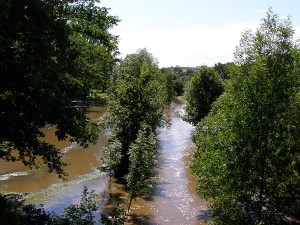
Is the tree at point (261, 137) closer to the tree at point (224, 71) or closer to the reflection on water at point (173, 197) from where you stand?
the tree at point (224, 71)

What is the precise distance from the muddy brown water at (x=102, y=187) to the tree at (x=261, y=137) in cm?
804

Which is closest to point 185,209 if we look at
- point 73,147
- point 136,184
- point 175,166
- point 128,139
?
point 136,184

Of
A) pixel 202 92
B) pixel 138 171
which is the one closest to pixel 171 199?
pixel 138 171

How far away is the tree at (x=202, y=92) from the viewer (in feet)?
138

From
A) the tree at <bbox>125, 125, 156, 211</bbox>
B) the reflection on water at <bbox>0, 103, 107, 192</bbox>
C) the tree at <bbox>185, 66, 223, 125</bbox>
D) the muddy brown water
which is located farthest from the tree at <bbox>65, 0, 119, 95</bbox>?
the tree at <bbox>185, 66, 223, 125</bbox>

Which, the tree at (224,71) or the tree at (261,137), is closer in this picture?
the tree at (261,137)

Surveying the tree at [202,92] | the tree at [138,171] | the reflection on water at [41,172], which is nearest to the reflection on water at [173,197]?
the tree at [138,171]

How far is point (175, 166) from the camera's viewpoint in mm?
36750

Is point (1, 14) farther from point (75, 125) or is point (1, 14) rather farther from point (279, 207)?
point (279, 207)

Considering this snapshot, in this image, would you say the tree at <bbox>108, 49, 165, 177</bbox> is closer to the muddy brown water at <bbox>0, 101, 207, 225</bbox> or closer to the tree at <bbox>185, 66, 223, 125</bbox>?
the muddy brown water at <bbox>0, 101, 207, 225</bbox>

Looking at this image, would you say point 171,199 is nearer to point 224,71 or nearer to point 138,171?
point 138,171

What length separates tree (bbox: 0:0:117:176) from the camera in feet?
40.6

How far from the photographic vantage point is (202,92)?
4212cm

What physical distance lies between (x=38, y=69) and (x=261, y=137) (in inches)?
402
